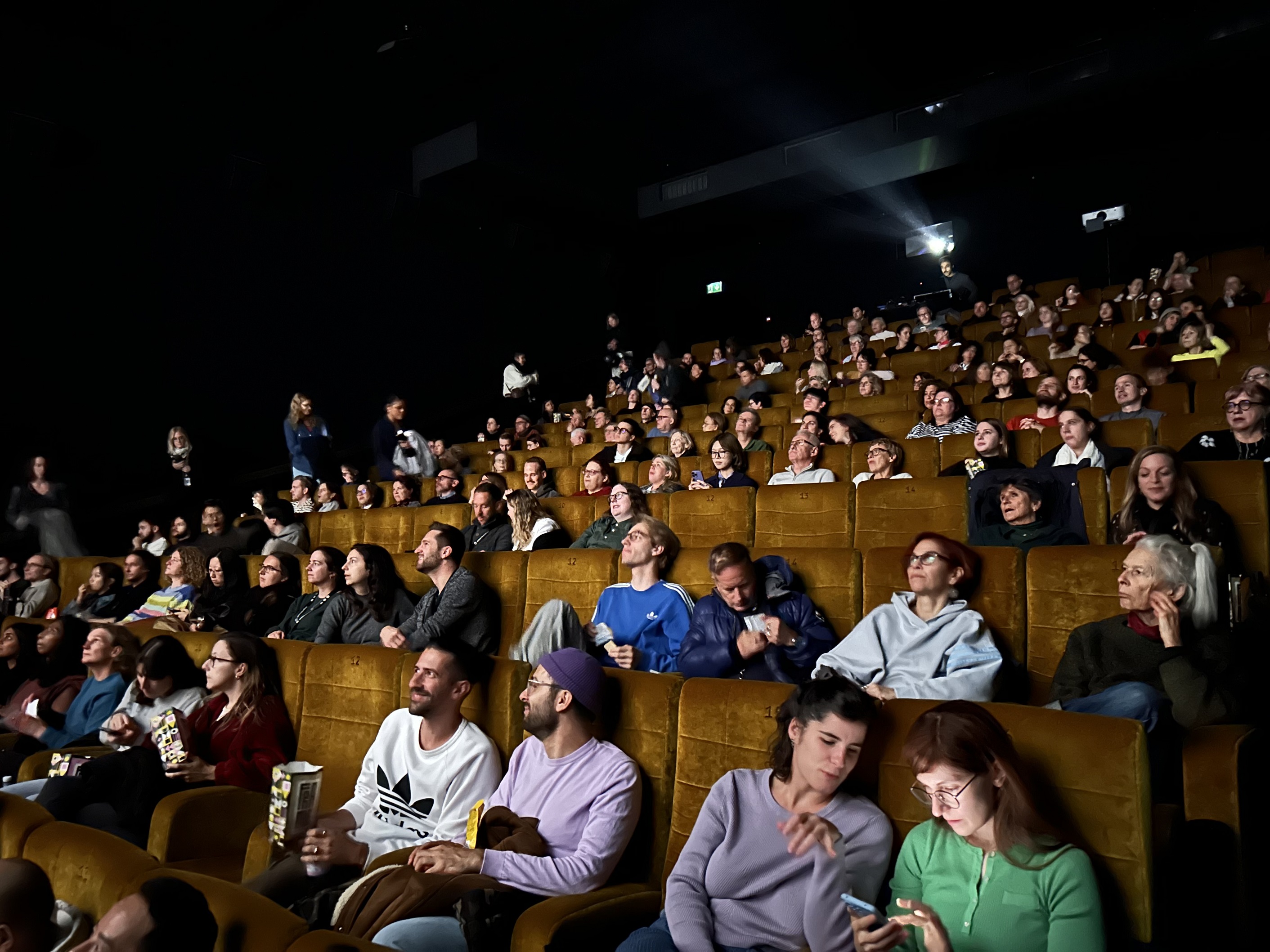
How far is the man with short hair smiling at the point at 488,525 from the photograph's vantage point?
112 inches

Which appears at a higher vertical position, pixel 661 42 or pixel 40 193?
pixel 661 42

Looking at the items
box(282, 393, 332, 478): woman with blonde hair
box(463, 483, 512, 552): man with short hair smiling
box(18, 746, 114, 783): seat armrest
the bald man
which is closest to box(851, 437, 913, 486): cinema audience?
box(463, 483, 512, 552): man with short hair smiling

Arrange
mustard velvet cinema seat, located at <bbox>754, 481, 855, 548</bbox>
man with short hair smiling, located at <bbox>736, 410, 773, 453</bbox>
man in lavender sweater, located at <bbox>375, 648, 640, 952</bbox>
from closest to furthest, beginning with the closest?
man in lavender sweater, located at <bbox>375, 648, 640, 952</bbox>, mustard velvet cinema seat, located at <bbox>754, 481, 855, 548</bbox>, man with short hair smiling, located at <bbox>736, 410, 773, 453</bbox>

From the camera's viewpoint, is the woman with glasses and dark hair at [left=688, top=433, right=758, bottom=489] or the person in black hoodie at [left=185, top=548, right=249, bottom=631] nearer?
the person in black hoodie at [left=185, top=548, right=249, bottom=631]

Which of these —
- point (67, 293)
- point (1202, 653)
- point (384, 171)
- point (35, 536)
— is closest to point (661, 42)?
point (384, 171)

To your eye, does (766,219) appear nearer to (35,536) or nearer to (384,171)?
(384,171)

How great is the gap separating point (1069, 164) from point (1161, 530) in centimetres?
563

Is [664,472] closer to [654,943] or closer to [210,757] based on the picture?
[210,757]

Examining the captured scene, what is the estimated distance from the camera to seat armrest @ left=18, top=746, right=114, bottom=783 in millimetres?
1796

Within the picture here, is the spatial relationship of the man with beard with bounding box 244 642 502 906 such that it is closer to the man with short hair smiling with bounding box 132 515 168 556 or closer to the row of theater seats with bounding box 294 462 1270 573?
the row of theater seats with bounding box 294 462 1270 573

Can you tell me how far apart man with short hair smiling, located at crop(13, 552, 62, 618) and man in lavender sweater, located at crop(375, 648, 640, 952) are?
2697 millimetres

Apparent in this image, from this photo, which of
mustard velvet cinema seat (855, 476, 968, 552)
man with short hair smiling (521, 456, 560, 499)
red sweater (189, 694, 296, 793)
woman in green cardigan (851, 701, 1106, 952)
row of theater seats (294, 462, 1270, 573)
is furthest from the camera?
man with short hair smiling (521, 456, 560, 499)

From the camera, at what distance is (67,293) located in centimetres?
461

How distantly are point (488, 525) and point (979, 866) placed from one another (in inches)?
85.4
